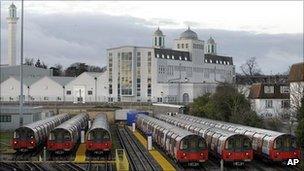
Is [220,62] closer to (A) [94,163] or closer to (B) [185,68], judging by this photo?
(B) [185,68]

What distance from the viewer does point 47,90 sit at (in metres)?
127

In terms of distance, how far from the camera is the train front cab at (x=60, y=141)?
40.3 metres

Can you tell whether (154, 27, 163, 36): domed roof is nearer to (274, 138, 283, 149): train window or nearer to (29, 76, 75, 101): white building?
(29, 76, 75, 101): white building

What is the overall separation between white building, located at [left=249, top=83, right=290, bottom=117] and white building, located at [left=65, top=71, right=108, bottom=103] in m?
53.0

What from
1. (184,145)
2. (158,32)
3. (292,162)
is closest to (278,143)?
(292,162)

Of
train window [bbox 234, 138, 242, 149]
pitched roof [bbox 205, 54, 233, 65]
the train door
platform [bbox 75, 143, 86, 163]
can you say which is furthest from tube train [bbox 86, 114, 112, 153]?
pitched roof [bbox 205, 54, 233, 65]

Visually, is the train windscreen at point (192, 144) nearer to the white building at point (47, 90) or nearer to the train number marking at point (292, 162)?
the train number marking at point (292, 162)

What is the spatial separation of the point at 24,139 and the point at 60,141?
3.16 meters

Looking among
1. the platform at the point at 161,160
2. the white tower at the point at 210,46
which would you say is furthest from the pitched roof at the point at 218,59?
the platform at the point at 161,160

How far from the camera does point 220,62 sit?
157m

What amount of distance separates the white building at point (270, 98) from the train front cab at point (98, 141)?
37294 millimetres

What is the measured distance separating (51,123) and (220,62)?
10888cm

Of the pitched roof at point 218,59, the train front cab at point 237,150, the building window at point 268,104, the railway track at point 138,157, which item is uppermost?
the pitched roof at point 218,59

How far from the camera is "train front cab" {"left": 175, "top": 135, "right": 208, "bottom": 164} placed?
109ft
